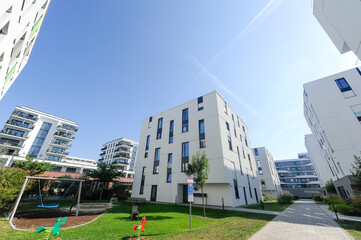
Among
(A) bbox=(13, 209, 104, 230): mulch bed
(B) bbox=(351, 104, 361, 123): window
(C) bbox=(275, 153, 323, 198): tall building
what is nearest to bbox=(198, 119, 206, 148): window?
(A) bbox=(13, 209, 104, 230): mulch bed

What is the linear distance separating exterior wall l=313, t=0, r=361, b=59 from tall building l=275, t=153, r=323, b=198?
76.4m

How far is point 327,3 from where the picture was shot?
7.29 metres

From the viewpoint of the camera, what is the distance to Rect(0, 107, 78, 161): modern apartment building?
128 feet

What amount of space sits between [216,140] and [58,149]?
53.7 metres

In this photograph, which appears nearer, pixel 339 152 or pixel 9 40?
pixel 9 40

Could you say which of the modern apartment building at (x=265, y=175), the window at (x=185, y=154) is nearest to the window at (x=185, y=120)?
the window at (x=185, y=154)

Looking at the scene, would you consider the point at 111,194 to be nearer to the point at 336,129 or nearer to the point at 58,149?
the point at 58,149

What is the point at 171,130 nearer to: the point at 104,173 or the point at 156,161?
the point at 156,161

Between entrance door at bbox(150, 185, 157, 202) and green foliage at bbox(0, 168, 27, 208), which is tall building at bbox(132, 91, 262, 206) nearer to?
entrance door at bbox(150, 185, 157, 202)

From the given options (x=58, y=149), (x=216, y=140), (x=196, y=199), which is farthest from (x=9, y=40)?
(x=58, y=149)

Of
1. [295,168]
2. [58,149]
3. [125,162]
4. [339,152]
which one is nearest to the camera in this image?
[339,152]

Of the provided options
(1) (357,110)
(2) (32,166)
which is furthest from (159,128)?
(1) (357,110)

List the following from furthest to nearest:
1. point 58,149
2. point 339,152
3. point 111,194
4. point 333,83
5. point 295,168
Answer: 1. point 295,168
2. point 58,149
3. point 111,194
4. point 333,83
5. point 339,152

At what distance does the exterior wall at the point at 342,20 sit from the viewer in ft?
19.5
